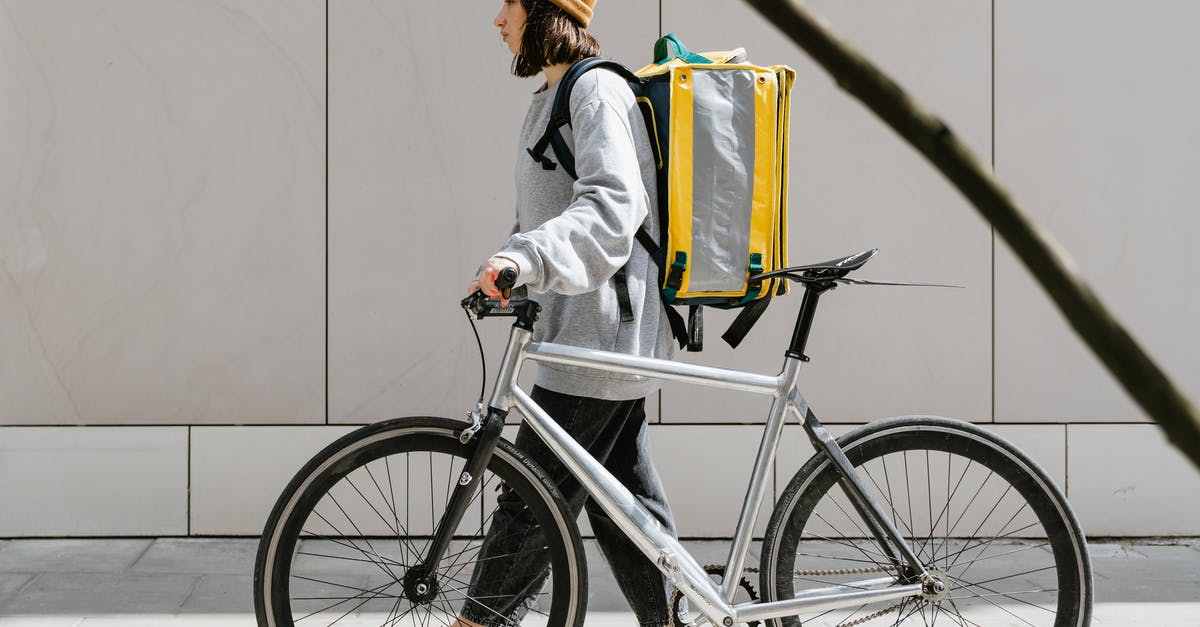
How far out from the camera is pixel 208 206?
483cm

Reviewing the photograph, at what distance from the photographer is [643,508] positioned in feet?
9.09

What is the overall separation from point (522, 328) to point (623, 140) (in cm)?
46

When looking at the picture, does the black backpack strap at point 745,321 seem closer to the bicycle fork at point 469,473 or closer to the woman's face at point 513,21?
the bicycle fork at point 469,473

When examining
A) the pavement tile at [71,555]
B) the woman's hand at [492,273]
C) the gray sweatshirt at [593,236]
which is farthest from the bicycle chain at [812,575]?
the pavement tile at [71,555]

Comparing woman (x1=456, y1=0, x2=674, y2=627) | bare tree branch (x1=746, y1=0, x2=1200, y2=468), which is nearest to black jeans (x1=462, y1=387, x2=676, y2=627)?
woman (x1=456, y1=0, x2=674, y2=627)

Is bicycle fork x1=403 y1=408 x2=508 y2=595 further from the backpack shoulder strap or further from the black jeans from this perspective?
the backpack shoulder strap

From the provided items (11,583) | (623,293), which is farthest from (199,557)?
(623,293)

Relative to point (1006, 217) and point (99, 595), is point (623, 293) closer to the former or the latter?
point (1006, 217)

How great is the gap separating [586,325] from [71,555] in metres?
2.85

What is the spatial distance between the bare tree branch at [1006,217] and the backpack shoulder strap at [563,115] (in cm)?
227

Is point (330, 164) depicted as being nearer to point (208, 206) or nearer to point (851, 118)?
point (208, 206)

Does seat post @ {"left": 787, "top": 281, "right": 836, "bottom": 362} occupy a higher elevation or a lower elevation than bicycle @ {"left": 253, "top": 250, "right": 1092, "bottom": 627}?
higher

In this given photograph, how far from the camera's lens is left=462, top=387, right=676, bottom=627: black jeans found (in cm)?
273

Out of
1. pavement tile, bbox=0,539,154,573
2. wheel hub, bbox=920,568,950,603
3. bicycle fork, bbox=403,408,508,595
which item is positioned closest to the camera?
bicycle fork, bbox=403,408,508,595
